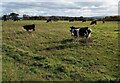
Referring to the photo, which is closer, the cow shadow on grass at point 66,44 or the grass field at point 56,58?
the grass field at point 56,58

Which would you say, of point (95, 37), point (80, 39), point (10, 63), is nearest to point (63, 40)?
point (80, 39)

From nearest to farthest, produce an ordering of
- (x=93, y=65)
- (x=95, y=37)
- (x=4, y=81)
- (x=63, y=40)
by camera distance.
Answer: (x=4, y=81) → (x=93, y=65) → (x=63, y=40) → (x=95, y=37)

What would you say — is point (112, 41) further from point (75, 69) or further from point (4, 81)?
point (4, 81)

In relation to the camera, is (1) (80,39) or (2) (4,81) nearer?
(2) (4,81)

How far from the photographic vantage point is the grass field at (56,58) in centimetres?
1802

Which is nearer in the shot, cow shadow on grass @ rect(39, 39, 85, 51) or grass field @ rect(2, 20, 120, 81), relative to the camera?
grass field @ rect(2, 20, 120, 81)

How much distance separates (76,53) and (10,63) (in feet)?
20.6

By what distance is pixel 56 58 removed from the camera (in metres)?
21.6

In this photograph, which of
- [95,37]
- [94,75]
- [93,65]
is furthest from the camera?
[95,37]

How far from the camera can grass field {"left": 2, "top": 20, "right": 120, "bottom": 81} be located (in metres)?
18.0

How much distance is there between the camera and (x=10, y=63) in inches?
769

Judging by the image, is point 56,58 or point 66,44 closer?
point 56,58

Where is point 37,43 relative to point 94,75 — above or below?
above

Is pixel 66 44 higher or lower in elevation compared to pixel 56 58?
higher
